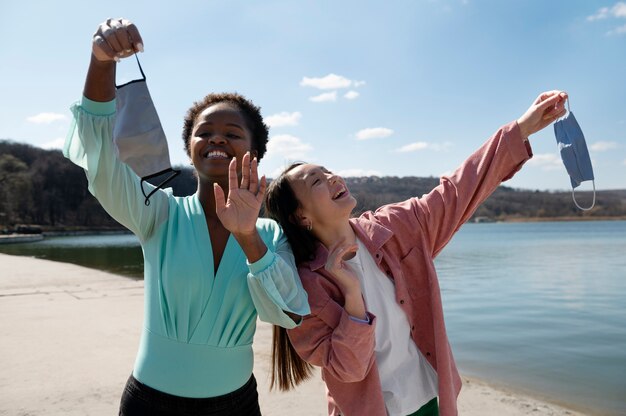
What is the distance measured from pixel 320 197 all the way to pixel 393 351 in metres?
0.72

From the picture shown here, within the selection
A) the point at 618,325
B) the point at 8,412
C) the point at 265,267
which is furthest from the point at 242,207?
the point at 618,325

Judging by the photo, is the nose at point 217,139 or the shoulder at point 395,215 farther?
the shoulder at point 395,215

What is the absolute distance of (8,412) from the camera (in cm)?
395

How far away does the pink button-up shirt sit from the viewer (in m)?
1.93

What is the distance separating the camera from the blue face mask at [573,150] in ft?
8.16

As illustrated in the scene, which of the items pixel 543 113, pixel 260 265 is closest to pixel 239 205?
pixel 260 265

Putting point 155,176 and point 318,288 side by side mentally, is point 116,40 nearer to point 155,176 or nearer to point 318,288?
point 155,176

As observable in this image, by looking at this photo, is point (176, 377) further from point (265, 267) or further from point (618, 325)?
point (618, 325)

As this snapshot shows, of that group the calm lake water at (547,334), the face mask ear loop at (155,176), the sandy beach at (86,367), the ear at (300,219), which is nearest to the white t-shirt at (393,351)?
the ear at (300,219)

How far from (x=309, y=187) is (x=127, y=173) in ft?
2.55

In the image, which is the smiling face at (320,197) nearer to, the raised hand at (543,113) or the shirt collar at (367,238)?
the shirt collar at (367,238)

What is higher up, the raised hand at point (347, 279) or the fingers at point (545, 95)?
the fingers at point (545, 95)

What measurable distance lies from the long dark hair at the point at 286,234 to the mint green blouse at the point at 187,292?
1.15 feet

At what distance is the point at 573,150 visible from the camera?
8.21 ft
